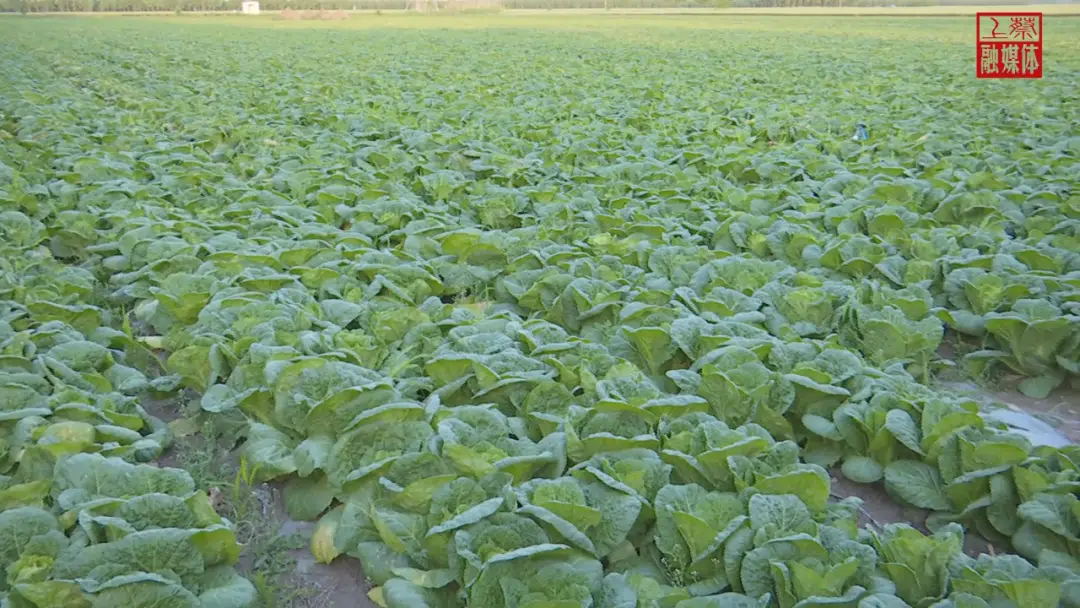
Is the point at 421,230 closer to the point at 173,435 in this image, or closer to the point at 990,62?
the point at 173,435

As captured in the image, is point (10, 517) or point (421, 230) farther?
point (421, 230)

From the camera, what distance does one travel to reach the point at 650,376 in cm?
377

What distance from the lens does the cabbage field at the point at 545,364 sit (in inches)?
94.7

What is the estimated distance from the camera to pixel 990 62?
17.2 m

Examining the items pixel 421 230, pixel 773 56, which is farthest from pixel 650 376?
pixel 773 56

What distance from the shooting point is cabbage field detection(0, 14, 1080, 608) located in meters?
2.41

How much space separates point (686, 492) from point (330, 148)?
652cm

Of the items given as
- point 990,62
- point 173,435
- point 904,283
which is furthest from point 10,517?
point 990,62

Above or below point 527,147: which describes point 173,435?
below

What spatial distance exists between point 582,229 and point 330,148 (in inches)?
150

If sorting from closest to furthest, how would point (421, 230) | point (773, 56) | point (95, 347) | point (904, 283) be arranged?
point (95, 347)
point (904, 283)
point (421, 230)
point (773, 56)

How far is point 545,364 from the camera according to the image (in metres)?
3.48

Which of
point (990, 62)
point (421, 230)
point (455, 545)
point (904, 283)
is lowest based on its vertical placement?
A: point (455, 545)

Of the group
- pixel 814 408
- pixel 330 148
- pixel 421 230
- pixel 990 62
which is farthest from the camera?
pixel 990 62
